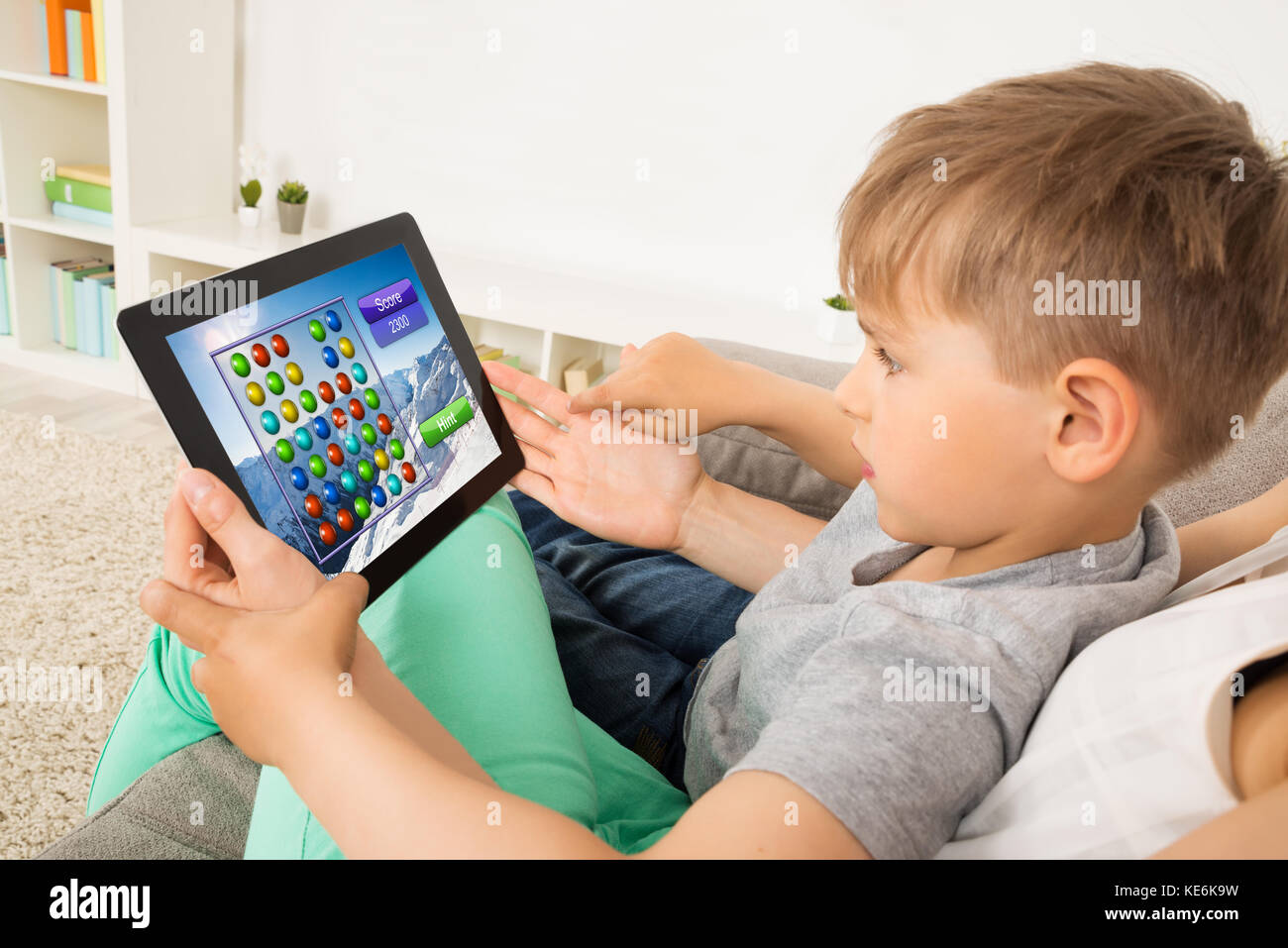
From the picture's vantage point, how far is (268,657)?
0.54 m

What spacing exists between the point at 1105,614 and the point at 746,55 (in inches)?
75.1

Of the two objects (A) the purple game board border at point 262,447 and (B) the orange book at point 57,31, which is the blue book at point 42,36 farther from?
(A) the purple game board border at point 262,447

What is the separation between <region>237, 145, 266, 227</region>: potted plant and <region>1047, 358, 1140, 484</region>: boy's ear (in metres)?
2.34

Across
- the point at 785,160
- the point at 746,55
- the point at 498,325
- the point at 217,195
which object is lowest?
the point at 498,325

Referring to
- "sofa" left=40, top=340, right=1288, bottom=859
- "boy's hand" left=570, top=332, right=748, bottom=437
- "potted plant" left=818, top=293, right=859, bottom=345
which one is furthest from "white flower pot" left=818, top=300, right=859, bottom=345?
"boy's hand" left=570, top=332, right=748, bottom=437

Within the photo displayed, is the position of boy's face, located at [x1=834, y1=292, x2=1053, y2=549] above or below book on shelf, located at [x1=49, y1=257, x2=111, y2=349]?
above

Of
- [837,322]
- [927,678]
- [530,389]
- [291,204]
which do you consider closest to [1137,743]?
[927,678]

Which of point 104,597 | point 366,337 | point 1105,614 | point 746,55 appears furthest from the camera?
point 746,55

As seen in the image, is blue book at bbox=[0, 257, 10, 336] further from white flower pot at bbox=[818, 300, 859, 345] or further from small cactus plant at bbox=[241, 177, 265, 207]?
white flower pot at bbox=[818, 300, 859, 345]

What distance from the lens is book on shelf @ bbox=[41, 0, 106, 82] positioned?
229cm
